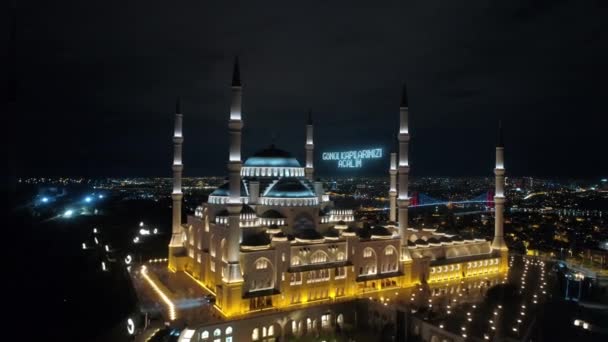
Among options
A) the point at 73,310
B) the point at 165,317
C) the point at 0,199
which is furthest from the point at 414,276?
the point at 0,199

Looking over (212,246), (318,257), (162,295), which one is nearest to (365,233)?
(318,257)

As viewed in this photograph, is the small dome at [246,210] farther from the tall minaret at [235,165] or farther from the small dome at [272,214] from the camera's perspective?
the tall minaret at [235,165]

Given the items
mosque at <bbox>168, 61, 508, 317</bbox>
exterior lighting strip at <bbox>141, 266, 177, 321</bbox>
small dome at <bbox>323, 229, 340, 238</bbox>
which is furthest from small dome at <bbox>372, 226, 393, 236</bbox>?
exterior lighting strip at <bbox>141, 266, 177, 321</bbox>

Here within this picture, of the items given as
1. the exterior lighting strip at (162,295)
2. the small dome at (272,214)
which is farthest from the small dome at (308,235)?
the exterior lighting strip at (162,295)

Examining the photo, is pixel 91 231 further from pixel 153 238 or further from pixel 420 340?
pixel 420 340

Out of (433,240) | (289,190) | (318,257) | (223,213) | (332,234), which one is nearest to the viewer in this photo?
(318,257)

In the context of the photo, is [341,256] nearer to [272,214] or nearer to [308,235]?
[308,235]

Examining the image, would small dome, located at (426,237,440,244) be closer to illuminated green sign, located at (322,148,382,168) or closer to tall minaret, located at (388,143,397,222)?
tall minaret, located at (388,143,397,222)
